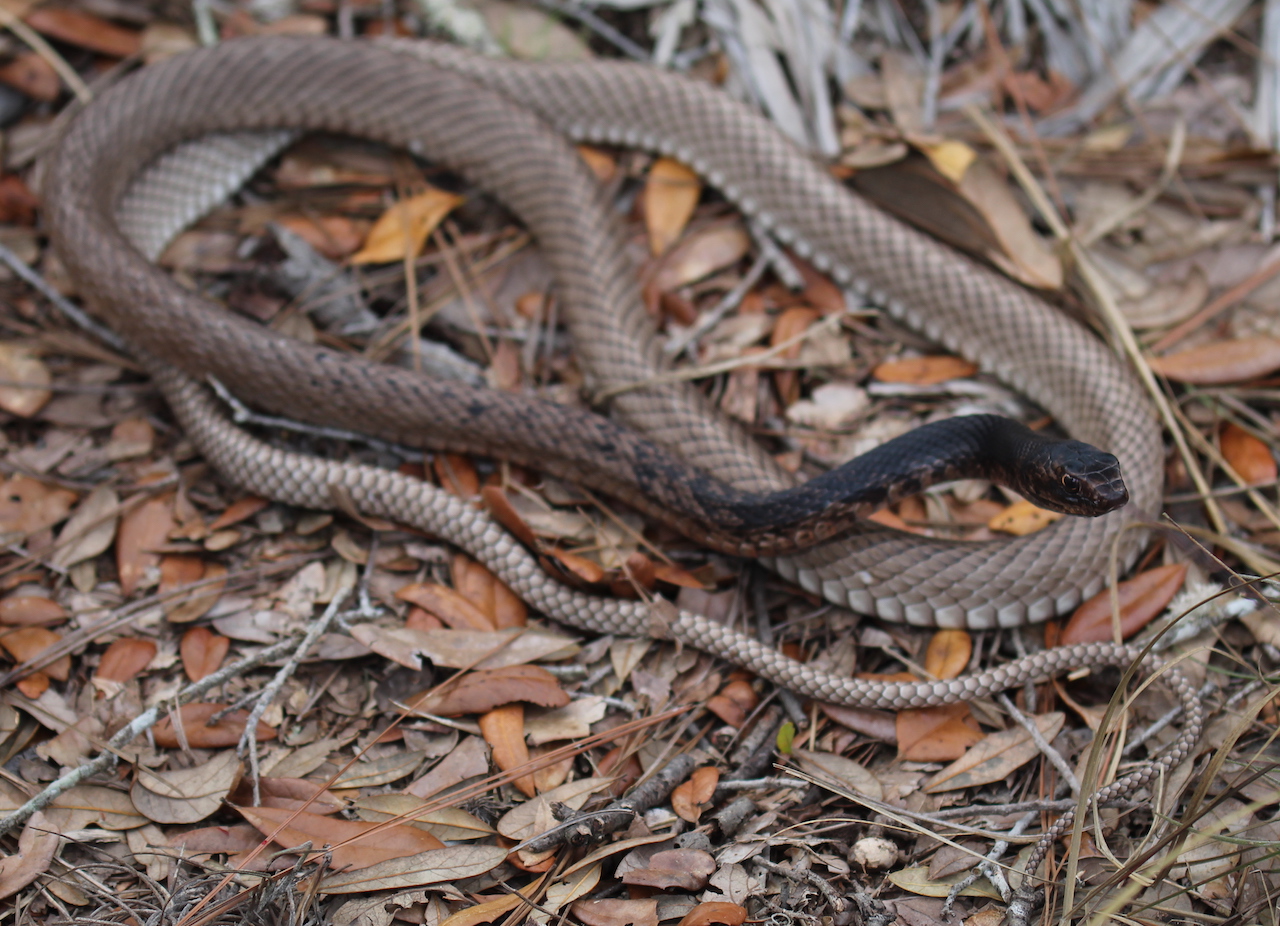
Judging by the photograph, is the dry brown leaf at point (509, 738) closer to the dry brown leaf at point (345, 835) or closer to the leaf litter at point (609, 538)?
the leaf litter at point (609, 538)

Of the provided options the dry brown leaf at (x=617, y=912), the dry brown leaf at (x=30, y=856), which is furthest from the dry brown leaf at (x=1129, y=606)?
the dry brown leaf at (x=30, y=856)

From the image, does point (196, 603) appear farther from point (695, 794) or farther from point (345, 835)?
point (695, 794)

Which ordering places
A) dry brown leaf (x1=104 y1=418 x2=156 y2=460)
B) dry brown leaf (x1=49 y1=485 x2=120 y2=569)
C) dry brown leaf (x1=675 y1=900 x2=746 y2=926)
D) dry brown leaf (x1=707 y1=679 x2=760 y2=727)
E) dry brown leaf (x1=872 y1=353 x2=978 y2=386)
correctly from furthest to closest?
dry brown leaf (x1=872 y1=353 x2=978 y2=386)
dry brown leaf (x1=104 y1=418 x2=156 y2=460)
dry brown leaf (x1=49 y1=485 x2=120 y2=569)
dry brown leaf (x1=707 y1=679 x2=760 y2=727)
dry brown leaf (x1=675 y1=900 x2=746 y2=926)

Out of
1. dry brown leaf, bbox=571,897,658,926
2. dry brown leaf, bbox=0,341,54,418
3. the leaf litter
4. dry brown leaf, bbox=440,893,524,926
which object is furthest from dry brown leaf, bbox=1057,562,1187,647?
dry brown leaf, bbox=0,341,54,418

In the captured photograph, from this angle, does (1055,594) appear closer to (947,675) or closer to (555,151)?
(947,675)

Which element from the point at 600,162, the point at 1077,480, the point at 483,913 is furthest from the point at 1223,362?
the point at 483,913

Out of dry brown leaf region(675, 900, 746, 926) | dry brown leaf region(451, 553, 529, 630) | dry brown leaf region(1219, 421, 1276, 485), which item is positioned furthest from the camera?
dry brown leaf region(1219, 421, 1276, 485)

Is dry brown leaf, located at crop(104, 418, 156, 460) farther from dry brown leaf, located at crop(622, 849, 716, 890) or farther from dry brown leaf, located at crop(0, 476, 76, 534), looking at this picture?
dry brown leaf, located at crop(622, 849, 716, 890)

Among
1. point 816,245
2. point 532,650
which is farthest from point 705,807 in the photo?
point 816,245
